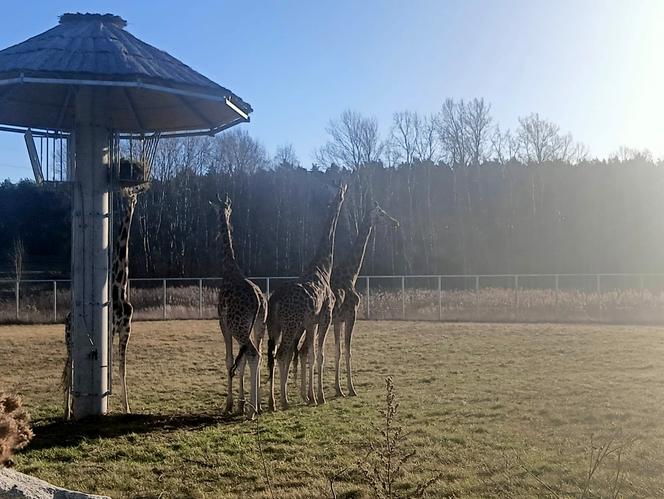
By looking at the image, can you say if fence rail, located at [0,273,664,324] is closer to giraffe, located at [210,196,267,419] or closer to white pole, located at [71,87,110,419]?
giraffe, located at [210,196,267,419]

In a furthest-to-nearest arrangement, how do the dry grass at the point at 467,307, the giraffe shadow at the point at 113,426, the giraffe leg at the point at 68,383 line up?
the dry grass at the point at 467,307 < the giraffe leg at the point at 68,383 < the giraffe shadow at the point at 113,426

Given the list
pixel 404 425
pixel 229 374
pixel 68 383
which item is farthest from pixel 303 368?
pixel 68 383

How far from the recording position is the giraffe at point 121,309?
9432 millimetres

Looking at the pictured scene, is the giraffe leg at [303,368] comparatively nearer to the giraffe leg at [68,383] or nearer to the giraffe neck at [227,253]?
the giraffe neck at [227,253]

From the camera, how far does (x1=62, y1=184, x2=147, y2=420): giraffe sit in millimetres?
9432

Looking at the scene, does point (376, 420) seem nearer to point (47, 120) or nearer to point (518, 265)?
point (47, 120)

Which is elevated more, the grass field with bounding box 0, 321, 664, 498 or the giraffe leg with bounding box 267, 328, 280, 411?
the giraffe leg with bounding box 267, 328, 280, 411

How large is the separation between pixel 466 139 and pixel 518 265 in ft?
37.3

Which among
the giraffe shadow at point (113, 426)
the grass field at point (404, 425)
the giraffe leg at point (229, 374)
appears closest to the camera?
the grass field at point (404, 425)

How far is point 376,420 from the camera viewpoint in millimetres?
8922

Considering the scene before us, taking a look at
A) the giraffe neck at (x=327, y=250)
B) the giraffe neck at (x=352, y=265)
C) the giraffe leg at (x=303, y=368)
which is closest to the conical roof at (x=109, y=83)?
the giraffe neck at (x=327, y=250)

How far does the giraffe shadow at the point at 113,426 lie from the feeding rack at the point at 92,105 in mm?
376

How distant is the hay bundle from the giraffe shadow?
1614mm

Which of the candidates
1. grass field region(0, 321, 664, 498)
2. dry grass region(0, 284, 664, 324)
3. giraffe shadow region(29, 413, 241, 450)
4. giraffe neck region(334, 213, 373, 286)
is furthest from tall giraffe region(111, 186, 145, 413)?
dry grass region(0, 284, 664, 324)
